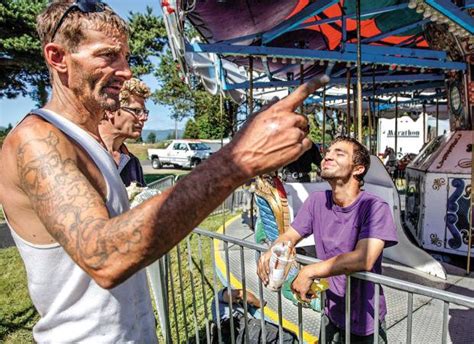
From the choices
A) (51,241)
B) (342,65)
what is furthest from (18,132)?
(342,65)

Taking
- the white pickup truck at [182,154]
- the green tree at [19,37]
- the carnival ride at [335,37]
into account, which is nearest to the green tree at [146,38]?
the green tree at [19,37]

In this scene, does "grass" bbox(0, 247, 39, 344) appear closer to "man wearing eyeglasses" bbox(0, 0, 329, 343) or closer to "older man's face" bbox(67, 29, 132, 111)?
"man wearing eyeglasses" bbox(0, 0, 329, 343)

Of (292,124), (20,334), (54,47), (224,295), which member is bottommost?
(20,334)

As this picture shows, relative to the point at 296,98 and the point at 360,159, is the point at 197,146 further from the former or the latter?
the point at 296,98

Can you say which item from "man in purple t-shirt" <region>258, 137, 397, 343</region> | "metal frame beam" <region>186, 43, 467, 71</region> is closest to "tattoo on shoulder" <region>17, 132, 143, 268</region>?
"man in purple t-shirt" <region>258, 137, 397, 343</region>

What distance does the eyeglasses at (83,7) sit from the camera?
1.18 meters

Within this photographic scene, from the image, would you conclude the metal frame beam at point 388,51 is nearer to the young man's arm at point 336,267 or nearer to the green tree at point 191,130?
the young man's arm at point 336,267

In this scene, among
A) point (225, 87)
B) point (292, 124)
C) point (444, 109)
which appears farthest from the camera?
point (444, 109)

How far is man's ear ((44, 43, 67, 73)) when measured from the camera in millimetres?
1192

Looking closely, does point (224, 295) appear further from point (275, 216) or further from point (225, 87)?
point (225, 87)

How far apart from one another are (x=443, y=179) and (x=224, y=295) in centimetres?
402

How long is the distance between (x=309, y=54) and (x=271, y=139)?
4.73m

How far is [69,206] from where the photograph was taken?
914 mm

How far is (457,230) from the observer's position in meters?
5.27
